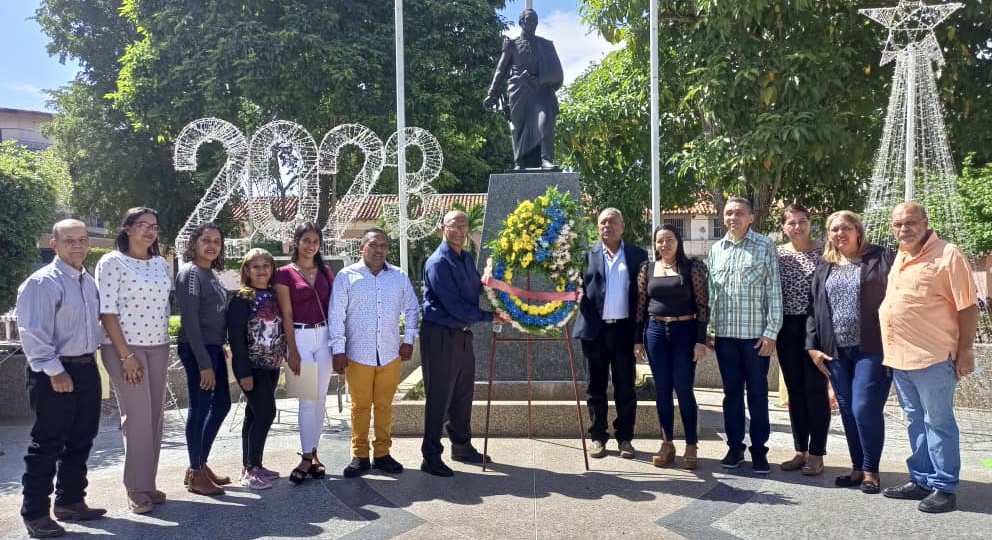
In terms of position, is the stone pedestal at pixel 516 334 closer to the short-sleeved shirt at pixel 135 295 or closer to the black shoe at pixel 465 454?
the black shoe at pixel 465 454

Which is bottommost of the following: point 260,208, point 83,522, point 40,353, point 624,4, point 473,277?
point 83,522

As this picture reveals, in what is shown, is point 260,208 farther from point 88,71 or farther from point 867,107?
point 867,107

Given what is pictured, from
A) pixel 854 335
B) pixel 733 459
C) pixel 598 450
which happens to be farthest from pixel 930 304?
pixel 598 450

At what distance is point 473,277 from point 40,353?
2.77 meters

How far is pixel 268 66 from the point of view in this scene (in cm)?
1664

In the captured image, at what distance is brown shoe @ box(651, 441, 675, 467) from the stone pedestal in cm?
144

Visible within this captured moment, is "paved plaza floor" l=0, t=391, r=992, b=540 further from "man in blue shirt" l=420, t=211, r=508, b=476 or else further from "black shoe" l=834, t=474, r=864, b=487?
"man in blue shirt" l=420, t=211, r=508, b=476

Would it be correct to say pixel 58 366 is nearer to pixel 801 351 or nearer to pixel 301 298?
pixel 301 298

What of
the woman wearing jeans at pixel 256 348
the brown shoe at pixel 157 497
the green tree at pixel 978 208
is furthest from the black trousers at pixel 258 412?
the green tree at pixel 978 208

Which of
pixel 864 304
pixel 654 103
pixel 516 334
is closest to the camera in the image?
pixel 864 304

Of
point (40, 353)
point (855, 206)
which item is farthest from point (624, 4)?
point (40, 353)

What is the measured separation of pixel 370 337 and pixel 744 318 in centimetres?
265

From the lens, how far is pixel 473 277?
5383 mm

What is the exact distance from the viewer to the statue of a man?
734 centimetres
